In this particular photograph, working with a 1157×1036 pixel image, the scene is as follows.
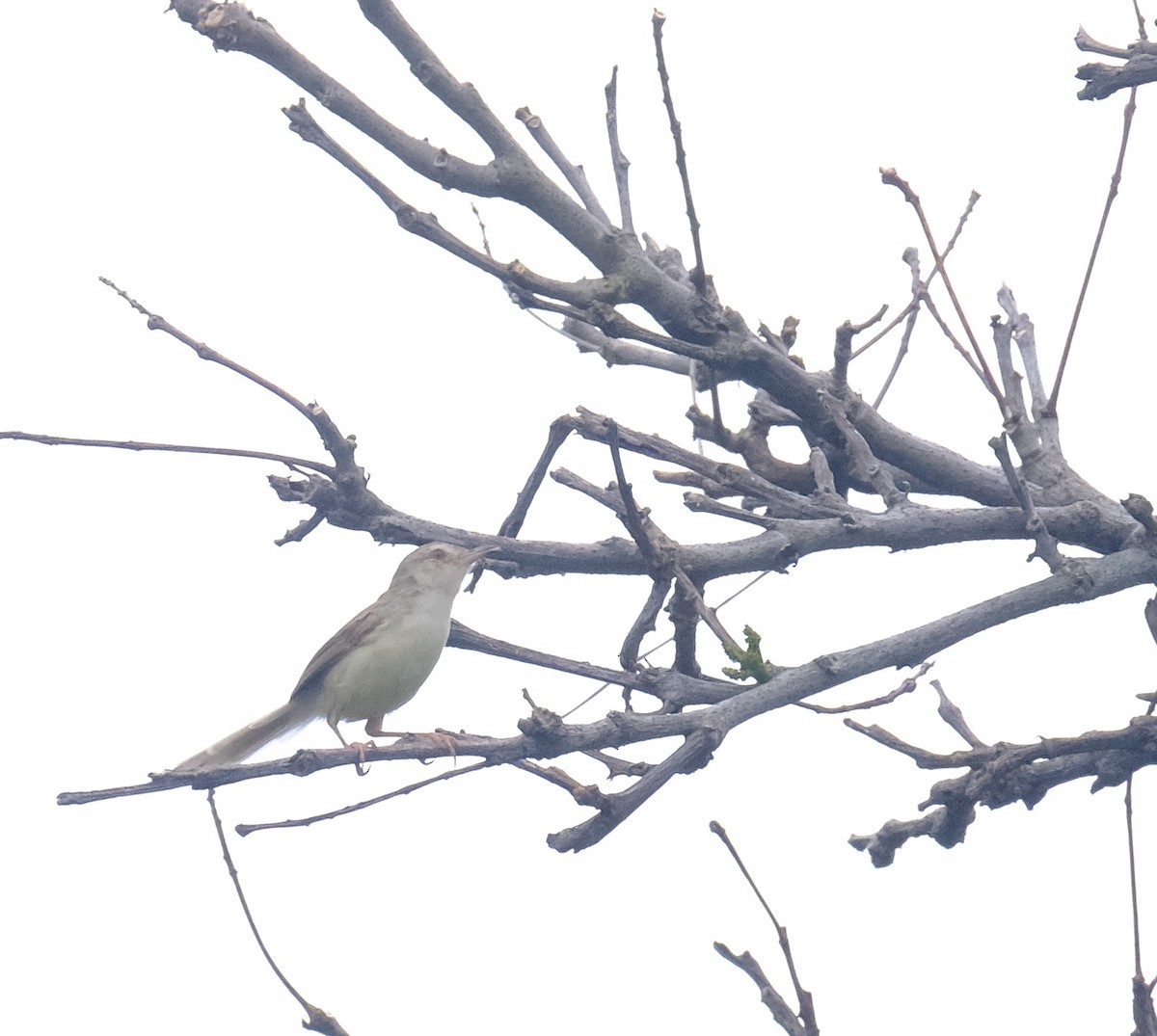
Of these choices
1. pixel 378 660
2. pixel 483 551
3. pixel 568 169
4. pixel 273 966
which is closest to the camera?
pixel 273 966

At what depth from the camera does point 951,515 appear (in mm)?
5527

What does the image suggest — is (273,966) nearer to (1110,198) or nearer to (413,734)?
(413,734)

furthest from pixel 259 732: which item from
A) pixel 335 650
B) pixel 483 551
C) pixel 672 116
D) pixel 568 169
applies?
pixel 672 116

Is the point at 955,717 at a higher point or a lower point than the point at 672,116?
lower

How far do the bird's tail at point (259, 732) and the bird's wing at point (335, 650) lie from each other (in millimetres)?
70

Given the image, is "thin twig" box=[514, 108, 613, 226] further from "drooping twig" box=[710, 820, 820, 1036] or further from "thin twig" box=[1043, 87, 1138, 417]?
"drooping twig" box=[710, 820, 820, 1036]

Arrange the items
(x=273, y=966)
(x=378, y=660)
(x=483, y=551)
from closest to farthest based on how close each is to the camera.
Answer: (x=273, y=966), (x=483, y=551), (x=378, y=660)

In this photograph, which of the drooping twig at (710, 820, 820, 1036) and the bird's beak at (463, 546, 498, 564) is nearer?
the drooping twig at (710, 820, 820, 1036)

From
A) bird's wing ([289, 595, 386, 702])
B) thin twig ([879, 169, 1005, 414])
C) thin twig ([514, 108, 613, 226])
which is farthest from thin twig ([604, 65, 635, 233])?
Result: bird's wing ([289, 595, 386, 702])

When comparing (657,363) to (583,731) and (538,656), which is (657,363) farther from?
(583,731)

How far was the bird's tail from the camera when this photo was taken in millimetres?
6676

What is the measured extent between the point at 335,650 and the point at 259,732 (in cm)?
53

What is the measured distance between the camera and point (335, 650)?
698 cm

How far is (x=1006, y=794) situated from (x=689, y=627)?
1357 millimetres
